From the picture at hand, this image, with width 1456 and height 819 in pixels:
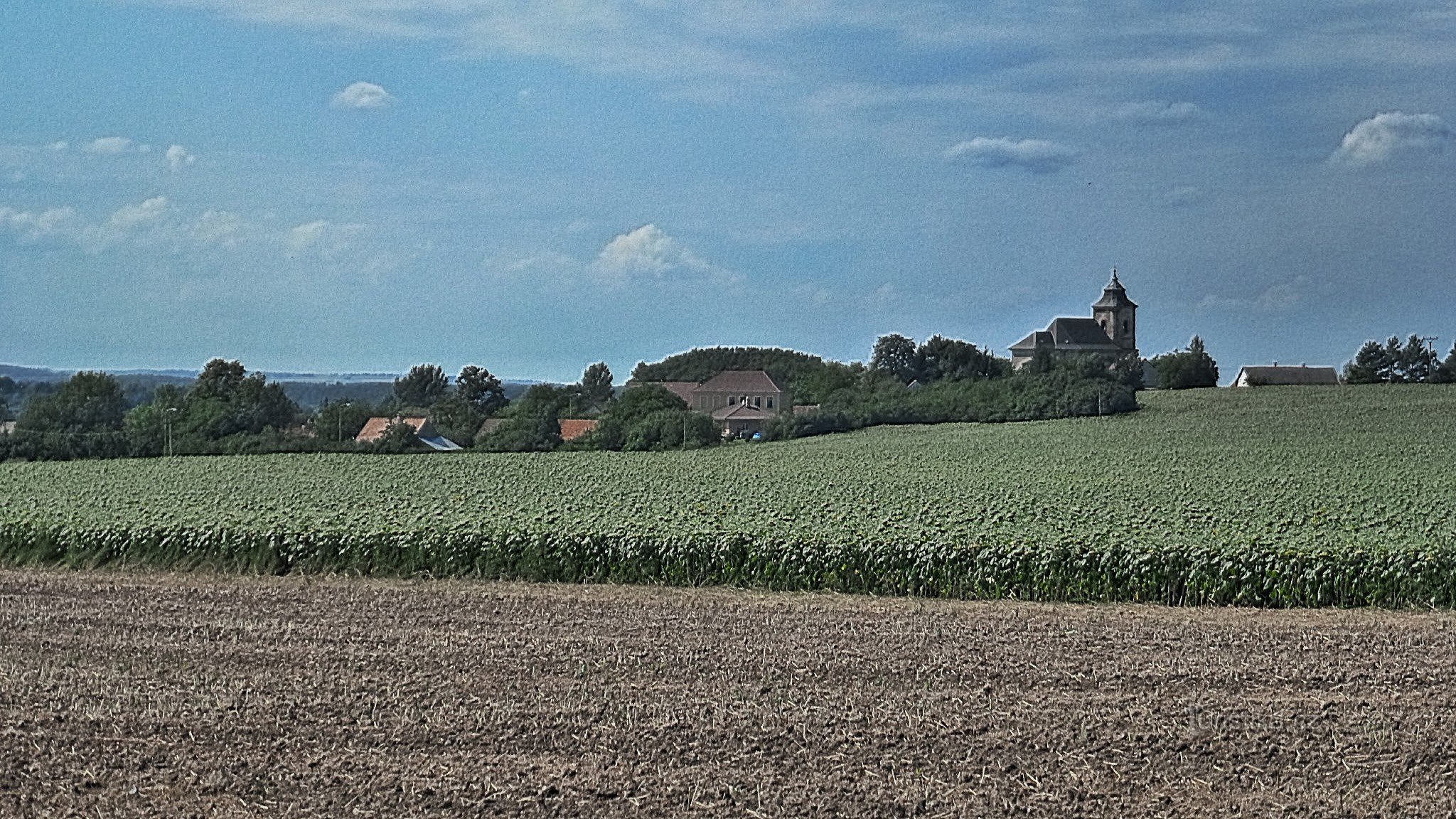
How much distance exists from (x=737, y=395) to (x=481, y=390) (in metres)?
18.0

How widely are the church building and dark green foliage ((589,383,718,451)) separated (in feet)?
110

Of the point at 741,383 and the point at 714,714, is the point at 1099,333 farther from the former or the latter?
the point at 714,714

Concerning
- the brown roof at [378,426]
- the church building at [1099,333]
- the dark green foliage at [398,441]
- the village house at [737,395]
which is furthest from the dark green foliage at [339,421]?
the church building at [1099,333]

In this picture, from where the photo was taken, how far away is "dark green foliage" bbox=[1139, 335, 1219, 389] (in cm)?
6284

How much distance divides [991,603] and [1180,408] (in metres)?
37.5

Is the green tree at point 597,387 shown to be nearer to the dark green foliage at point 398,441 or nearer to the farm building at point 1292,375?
the dark green foliage at point 398,441

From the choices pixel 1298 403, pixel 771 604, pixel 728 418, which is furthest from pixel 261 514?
pixel 1298 403

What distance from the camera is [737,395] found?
60.9 meters

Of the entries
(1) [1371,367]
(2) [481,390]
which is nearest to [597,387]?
(2) [481,390]

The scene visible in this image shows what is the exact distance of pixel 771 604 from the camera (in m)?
16.1

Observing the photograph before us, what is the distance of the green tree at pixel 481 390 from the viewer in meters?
44.0

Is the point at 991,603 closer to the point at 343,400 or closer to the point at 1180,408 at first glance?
the point at 343,400

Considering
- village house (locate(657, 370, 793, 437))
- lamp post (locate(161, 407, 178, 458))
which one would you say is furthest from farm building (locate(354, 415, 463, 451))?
village house (locate(657, 370, 793, 437))

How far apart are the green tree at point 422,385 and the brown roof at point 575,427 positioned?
606 centimetres
